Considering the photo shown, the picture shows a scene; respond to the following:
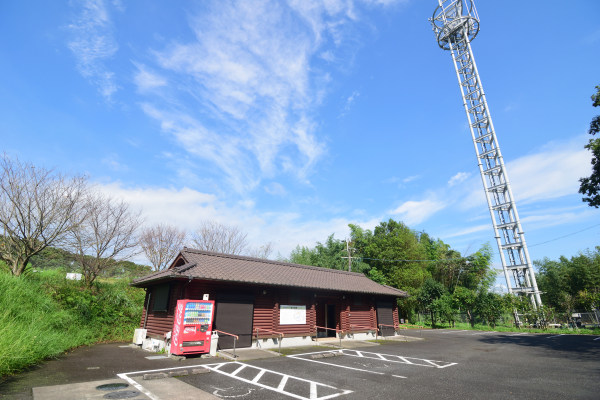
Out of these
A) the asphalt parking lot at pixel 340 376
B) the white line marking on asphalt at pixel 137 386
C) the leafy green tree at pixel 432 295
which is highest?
the leafy green tree at pixel 432 295

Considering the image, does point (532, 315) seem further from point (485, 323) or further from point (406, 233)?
point (406, 233)

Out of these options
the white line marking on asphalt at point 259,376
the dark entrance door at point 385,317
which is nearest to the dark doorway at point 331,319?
the dark entrance door at point 385,317

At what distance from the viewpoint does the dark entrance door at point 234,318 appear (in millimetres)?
12383

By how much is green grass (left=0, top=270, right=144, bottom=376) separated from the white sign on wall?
9322 mm

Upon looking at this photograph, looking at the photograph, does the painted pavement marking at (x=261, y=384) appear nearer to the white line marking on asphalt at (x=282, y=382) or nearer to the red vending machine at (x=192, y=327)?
the white line marking on asphalt at (x=282, y=382)

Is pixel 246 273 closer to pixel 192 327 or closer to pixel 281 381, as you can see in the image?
pixel 192 327

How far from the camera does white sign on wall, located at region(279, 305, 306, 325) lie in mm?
14982

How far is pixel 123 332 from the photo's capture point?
669 inches

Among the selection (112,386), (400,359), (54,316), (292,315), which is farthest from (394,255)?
(112,386)

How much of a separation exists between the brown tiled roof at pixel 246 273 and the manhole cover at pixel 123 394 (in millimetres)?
4939

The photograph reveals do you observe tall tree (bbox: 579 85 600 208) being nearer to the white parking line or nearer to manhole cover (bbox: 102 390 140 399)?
the white parking line

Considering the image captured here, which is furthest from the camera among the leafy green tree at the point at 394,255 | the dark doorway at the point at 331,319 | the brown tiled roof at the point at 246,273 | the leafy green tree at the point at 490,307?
the leafy green tree at the point at 394,255

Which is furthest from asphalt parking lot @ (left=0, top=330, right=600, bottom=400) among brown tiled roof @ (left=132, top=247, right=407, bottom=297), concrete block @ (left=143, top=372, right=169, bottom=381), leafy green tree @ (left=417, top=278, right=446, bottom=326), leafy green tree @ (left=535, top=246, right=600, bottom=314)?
leafy green tree @ (left=535, top=246, right=600, bottom=314)

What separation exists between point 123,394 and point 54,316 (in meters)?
10.7
